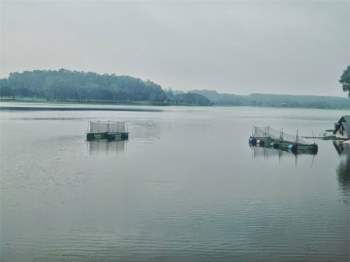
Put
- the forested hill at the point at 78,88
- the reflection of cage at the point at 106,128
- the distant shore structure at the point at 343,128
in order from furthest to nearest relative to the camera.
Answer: the forested hill at the point at 78,88, the reflection of cage at the point at 106,128, the distant shore structure at the point at 343,128

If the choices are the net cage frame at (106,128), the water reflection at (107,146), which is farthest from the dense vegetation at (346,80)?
the water reflection at (107,146)

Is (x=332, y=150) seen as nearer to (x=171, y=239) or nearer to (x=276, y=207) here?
(x=276, y=207)

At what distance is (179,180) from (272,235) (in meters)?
8.49

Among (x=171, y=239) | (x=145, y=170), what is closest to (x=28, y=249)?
(x=171, y=239)

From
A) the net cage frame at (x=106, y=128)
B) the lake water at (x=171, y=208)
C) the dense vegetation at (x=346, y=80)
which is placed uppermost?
the dense vegetation at (x=346, y=80)

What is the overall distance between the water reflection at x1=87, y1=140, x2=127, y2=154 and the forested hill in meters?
90.8

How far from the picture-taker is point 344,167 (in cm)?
2750

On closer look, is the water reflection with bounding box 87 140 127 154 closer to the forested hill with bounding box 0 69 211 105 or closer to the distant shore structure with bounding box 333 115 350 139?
the distant shore structure with bounding box 333 115 350 139

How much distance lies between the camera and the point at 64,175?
22156mm

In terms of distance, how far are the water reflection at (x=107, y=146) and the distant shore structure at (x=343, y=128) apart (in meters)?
19.3

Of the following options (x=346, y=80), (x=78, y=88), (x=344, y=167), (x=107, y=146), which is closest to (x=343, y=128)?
(x=344, y=167)

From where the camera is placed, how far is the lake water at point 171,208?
12.4 m

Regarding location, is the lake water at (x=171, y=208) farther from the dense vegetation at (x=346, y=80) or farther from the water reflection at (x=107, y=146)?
the dense vegetation at (x=346, y=80)

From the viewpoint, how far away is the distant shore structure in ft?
135
